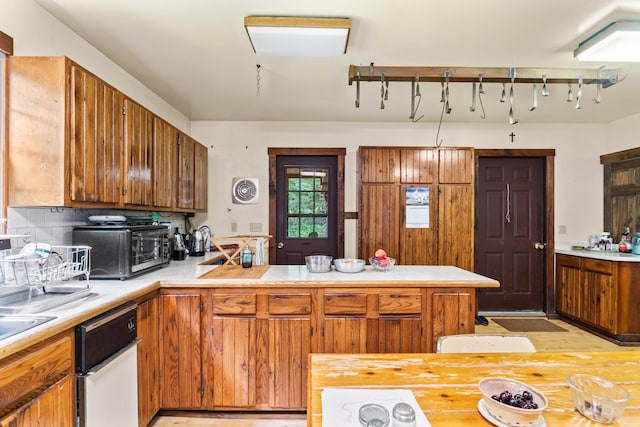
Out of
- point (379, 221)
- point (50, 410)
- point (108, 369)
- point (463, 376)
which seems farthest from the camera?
point (379, 221)

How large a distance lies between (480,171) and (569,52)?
1962mm

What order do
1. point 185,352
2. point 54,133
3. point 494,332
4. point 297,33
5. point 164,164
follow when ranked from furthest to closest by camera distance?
point 494,332 < point 164,164 < point 185,352 < point 297,33 < point 54,133

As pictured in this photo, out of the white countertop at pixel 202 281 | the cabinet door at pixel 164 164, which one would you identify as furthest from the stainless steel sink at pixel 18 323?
the cabinet door at pixel 164 164

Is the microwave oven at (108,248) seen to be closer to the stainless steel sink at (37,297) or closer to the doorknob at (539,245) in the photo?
the stainless steel sink at (37,297)

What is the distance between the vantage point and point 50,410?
1189 millimetres

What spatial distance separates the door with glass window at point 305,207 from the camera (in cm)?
412

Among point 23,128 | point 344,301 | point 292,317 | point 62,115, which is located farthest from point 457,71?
point 23,128

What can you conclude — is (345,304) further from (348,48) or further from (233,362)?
(348,48)

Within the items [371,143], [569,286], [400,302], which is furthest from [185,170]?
[569,286]

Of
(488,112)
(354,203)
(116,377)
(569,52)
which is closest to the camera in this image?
(116,377)

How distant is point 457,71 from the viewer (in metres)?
2.21

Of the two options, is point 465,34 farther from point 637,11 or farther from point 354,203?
point 354,203

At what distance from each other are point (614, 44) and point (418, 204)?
6.89 ft

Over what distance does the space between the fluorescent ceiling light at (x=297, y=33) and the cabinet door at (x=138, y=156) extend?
103cm
